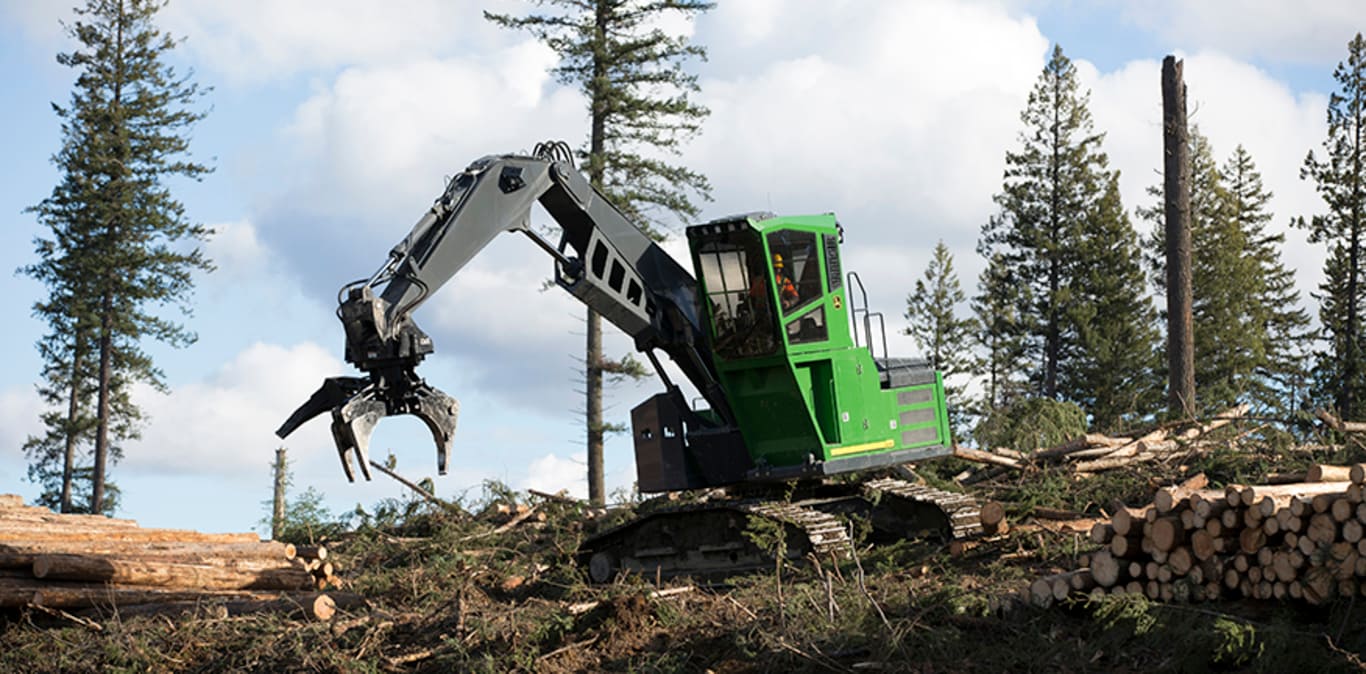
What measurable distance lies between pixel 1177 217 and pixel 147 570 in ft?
57.7

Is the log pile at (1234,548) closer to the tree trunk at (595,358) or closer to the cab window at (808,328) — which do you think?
the cab window at (808,328)

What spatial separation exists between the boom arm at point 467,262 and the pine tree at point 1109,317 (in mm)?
31030

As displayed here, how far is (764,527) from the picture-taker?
13.3 meters

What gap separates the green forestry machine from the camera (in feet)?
44.1

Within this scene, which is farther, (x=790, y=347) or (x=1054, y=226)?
(x=1054, y=226)

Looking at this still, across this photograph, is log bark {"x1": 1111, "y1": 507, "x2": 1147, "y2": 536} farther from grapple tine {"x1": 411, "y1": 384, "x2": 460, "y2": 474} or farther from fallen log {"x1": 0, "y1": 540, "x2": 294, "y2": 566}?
fallen log {"x1": 0, "y1": 540, "x2": 294, "y2": 566}

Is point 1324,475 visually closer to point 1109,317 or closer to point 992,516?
point 992,516

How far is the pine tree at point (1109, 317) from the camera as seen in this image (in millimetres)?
43219

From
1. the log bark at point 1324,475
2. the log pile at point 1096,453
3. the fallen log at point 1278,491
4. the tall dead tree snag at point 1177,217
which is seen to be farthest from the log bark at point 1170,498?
the tall dead tree snag at point 1177,217

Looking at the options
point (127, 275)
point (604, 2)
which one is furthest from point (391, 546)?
point (127, 275)

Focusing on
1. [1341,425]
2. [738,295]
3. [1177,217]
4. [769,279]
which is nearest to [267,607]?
[738,295]

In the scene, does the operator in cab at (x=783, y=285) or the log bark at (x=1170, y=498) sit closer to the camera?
the log bark at (x=1170, y=498)

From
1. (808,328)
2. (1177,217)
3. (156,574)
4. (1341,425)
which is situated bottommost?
(156,574)

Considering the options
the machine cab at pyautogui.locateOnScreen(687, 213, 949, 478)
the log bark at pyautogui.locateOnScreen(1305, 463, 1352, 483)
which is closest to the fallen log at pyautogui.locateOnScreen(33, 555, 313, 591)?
the machine cab at pyautogui.locateOnScreen(687, 213, 949, 478)
